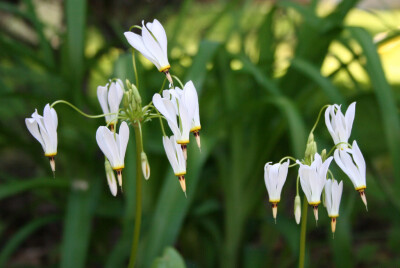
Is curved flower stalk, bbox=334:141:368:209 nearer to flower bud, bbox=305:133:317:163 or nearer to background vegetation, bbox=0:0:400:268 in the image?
flower bud, bbox=305:133:317:163

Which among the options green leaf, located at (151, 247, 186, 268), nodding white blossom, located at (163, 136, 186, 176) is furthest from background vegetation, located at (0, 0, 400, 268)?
nodding white blossom, located at (163, 136, 186, 176)

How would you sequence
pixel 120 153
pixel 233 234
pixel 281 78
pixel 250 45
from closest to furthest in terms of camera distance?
1. pixel 120 153
2. pixel 233 234
3. pixel 281 78
4. pixel 250 45

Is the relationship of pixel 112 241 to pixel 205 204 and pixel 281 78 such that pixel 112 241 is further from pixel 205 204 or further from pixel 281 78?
pixel 281 78

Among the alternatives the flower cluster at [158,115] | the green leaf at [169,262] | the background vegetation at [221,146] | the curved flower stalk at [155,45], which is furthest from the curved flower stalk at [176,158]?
the background vegetation at [221,146]

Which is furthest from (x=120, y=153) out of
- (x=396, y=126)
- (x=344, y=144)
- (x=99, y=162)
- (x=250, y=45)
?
(x=250, y=45)

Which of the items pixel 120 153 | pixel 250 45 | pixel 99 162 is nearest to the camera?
pixel 120 153

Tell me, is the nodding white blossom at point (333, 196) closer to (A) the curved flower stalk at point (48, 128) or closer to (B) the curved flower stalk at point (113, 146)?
(B) the curved flower stalk at point (113, 146)
